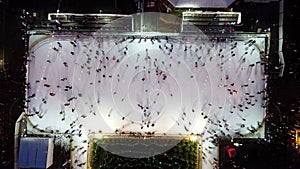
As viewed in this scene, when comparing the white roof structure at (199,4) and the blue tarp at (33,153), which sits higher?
the white roof structure at (199,4)

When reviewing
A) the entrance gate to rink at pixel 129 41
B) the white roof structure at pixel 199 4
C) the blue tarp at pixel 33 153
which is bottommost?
the blue tarp at pixel 33 153

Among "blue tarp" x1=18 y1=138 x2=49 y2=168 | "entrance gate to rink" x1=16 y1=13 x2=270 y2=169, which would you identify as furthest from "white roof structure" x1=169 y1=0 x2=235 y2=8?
"blue tarp" x1=18 y1=138 x2=49 y2=168

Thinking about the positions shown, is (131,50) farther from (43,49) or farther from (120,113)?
(43,49)

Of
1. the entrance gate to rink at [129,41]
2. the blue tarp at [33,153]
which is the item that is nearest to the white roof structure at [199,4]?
the entrance gate to rink at [129,41]

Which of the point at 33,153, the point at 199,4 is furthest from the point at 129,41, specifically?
the point at 33,153

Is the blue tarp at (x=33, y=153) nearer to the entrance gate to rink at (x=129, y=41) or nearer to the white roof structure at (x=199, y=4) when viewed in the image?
the entrance gate to rink at (x=129, y=41)

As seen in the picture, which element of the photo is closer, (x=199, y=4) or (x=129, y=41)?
(x=199, y=4)

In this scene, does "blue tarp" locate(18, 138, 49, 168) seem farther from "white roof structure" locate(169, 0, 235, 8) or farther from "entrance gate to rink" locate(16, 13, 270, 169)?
"white roof structure" locate(169, 0, 235, 8)

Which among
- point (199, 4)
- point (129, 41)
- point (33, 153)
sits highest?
point (199, 4)

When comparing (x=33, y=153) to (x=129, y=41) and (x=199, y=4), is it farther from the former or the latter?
(x=199, y=4)
